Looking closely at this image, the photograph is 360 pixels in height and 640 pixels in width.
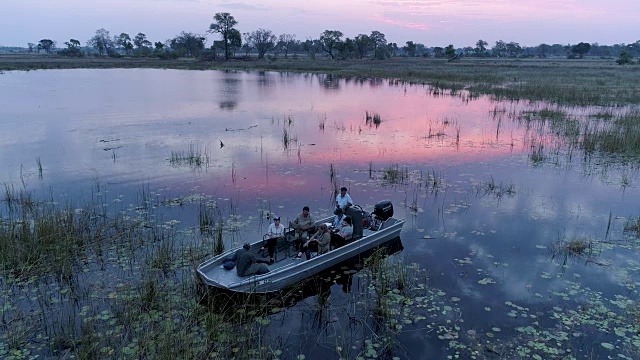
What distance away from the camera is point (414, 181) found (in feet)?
66.0

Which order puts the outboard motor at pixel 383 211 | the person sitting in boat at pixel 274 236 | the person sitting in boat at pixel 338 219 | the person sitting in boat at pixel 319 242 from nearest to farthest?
the person sitting in boat at pixel 319 242
the person sitting in boat at pixel 274 236
the person sitting in boat at pixel 338 219
the outboard motor at pixel 383 211

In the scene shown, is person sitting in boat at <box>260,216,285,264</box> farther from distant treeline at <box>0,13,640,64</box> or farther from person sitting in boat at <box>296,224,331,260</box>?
distant treeline at <box>0,13,640,64</box>

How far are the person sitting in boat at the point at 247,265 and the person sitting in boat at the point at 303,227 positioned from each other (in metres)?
2.04

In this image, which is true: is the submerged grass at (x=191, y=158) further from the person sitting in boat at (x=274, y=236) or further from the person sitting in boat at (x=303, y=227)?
the person sitting in boat at (x=274, y=236)

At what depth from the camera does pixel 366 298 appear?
1093cm

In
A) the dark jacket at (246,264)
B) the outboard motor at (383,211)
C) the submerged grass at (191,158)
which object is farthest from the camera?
the submerged grass at (191,158)

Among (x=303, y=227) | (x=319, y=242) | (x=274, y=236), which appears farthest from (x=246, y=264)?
(x=303, y=227)

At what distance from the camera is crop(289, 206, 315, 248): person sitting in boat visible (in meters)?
12.9

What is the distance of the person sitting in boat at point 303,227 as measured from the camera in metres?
12.9

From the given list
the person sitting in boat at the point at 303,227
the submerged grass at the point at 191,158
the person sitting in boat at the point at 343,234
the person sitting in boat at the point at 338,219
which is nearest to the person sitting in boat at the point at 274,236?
the person sitting in boat at the point at 303,227

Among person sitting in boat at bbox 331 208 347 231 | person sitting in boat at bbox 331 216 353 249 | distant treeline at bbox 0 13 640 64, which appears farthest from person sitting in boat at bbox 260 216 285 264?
distant treeline at bbox 0 13 640 64

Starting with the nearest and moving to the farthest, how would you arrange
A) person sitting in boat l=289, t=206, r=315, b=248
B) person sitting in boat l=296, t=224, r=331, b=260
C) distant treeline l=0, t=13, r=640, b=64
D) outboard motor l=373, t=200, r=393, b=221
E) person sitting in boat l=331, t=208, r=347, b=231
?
person sitting in boat l=296, t=224, r=331, b=260
person sitting in boat l=289, t=206, r=315, b=248
person sitting in boat l=331, t=208, r=347, b=231
outboard motor l=373, t=200, r=393, b=221
distant treeline l=0, t=13, r=640, b=64

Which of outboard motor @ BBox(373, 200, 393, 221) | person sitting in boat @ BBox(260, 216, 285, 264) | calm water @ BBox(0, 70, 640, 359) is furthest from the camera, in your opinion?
outboard motor @ BBox(373, 200, 393, 221)

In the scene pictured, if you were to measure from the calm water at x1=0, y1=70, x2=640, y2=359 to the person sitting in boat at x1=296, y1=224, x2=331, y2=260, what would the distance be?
1.17 m
